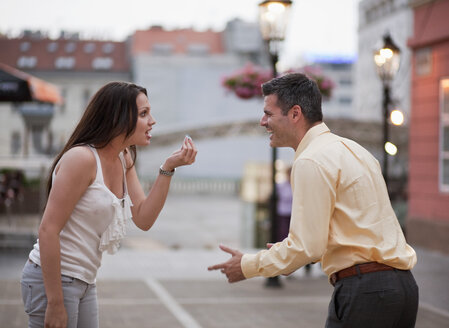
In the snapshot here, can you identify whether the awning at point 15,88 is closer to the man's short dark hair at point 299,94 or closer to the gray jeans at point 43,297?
the gray jeans at point 43,297

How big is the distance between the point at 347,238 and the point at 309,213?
0.21 metres

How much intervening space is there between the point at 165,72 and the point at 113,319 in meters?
64.4

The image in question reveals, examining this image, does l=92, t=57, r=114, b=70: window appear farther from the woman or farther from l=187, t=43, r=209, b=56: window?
the woman

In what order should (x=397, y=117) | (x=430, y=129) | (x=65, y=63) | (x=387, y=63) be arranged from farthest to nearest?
1. (x=65, y=63)
2. (x=430, y=129)
3. (x=387, y=63)
4. (x=397, y=117)

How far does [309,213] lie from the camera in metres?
3.07

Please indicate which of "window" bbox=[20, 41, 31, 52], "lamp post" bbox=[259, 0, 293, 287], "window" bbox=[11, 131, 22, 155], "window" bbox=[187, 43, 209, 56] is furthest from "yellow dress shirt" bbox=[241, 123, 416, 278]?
"window" bbox=[20, 41, 31, 52]

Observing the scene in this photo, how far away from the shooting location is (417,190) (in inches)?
593

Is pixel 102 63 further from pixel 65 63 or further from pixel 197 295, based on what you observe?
pixel 197 295

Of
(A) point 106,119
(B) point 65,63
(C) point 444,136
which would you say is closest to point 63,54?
(B) point 65,63

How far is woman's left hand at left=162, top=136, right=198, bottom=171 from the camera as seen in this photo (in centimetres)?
359

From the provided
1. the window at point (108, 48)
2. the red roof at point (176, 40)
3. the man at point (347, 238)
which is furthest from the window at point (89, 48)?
the man at point (347, 238)

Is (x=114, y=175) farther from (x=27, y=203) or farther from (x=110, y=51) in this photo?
(x=110, y=51)

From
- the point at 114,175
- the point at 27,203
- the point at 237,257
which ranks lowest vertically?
the point at 27,203

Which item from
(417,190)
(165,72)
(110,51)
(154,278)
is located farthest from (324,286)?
(110,51)
